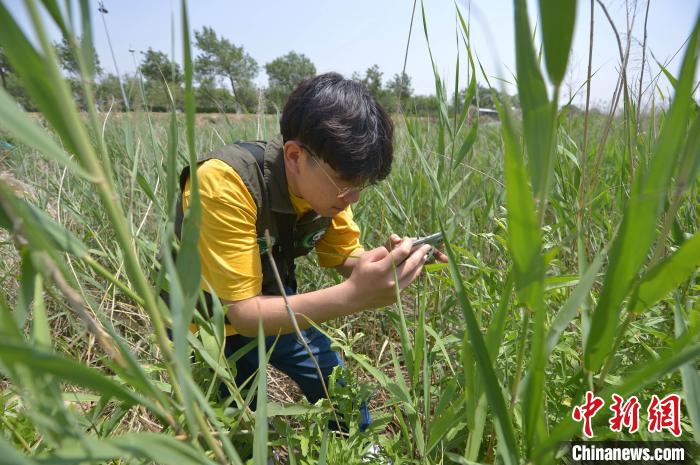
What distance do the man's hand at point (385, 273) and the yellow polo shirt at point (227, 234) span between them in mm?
103

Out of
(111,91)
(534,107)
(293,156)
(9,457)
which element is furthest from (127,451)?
(111,91)

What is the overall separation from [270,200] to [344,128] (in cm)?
26

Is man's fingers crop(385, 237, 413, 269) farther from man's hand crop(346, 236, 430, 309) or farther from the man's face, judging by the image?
the man's face

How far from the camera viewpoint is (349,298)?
0.83 meters

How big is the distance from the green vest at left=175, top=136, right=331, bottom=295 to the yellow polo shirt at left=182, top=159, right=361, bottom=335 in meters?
0.03

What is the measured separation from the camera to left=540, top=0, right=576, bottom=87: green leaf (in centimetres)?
23

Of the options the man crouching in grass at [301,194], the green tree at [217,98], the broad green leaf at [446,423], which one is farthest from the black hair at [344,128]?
the broad green leaf at [446,423]

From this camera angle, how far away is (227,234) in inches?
34.8

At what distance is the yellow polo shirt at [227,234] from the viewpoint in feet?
2.84

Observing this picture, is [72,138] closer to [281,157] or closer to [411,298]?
[281,157]

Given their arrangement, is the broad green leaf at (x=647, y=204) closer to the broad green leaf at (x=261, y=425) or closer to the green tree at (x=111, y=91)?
the broad green leaf at (x=261, y=425)

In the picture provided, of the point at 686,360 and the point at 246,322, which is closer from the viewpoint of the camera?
the point at 686,360

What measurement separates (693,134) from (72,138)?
0.45 metres

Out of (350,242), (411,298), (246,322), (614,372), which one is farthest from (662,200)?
(411,298)
